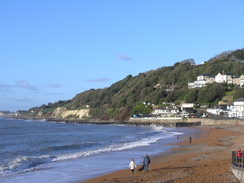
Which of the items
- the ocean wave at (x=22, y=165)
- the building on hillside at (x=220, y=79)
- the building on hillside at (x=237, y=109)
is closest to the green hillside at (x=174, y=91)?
the building on hillside at (x=220, y=79)

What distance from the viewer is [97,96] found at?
18512cm

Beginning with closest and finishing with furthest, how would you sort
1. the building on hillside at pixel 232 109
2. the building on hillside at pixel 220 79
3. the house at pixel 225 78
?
the building on hillside at pixel 232 109 < the building on hillside at pixel 220 79 < the house at pixel 225 78

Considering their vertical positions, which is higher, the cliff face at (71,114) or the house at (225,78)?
the house at (225,78)

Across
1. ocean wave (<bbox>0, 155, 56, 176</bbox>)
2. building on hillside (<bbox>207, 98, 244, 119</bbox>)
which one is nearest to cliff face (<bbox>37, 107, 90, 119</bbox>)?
building on hillside (<bbox>207, 98, 244, 119</bbox>)

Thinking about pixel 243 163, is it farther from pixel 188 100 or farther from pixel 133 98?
pixel 133 98

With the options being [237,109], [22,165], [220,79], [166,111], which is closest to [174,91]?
[220,79]

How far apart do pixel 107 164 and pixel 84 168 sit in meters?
1.96

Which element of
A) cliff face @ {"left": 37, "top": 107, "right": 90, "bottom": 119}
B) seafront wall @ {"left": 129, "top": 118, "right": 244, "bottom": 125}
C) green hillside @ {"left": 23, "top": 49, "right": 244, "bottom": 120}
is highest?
green hillside @ {"left": 23, "top": 49, "right": 244, "bottom": 120}

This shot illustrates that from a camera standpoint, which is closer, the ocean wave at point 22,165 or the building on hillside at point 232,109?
the ocean wave at point 22,165

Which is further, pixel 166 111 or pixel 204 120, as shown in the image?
pixel 166 111

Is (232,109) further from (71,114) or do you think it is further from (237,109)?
(71,114)

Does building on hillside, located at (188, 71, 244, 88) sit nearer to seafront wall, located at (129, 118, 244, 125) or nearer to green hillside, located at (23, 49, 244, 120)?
green hillside, located at (23, 49, 244, 120)

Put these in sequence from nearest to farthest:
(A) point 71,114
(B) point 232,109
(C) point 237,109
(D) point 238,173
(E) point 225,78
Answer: (D) point 238,173 < (C) point 237,109 < (B) point 232,109 < (E) point 225,78 < (A) point 71,114

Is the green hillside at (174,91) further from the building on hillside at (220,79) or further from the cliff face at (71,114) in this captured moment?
the cliff face at (71,114)
